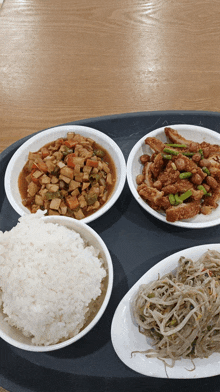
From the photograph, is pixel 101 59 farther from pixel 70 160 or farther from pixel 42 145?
pixel 70 160

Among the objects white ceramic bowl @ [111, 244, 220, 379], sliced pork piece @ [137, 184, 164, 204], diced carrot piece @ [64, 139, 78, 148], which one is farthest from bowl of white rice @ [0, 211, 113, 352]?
diced carrot piece @ [64, 139, 78, 148]

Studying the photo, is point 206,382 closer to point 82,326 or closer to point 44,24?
point 82,326

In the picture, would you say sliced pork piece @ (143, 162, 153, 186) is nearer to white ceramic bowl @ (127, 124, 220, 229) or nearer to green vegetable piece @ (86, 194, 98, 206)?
white ceramic bowl @ (127, 124, 220, 229)

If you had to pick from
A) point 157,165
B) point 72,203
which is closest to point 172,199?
point 157,165

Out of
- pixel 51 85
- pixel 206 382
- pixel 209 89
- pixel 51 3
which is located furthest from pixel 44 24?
pixel 206 382

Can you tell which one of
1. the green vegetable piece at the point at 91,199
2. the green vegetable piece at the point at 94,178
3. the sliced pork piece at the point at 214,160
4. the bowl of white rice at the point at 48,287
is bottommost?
the bowl of white rice at the point at 48,287

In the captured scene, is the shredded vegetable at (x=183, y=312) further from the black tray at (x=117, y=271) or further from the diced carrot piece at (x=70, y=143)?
the diced carrot piece at (x=70, y=143)

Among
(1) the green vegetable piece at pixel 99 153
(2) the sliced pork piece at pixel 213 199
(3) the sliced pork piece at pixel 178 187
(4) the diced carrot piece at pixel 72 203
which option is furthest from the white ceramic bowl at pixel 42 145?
(2) the sliced pork piece at pixel 213 199
